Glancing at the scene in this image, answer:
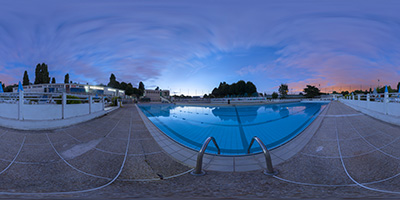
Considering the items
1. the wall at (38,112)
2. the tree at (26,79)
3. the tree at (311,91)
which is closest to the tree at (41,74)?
the tree at (26,79)

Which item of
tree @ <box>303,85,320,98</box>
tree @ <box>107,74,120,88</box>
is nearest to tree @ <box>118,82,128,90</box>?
tree @ <box>107,74,120,88</box>

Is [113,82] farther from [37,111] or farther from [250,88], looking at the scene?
[37,111]

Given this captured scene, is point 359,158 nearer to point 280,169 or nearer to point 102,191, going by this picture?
point 280,169

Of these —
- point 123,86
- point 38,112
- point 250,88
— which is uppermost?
point 123,86

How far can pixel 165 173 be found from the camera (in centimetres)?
225

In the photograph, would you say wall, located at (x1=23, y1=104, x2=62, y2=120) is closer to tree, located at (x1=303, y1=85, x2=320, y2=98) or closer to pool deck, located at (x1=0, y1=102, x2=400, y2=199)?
pool deck, located at (x1=0, y1=102, x2=400, y2=199)

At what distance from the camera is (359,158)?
2.57m

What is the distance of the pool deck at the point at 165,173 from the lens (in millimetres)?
1794

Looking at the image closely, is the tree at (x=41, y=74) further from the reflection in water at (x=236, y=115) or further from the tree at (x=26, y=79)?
the reflection in water at (x=236, y=115)

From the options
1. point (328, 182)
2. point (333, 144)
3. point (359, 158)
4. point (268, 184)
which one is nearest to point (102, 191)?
point (268, 184)

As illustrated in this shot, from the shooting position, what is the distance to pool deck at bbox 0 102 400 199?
179 centimetres

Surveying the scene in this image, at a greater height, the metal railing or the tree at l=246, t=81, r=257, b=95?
the tree at l=246, t=81, r=257, b=95

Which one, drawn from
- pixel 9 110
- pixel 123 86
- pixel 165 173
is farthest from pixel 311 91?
pixel 123 86

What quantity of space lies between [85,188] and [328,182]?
3.27 metres
